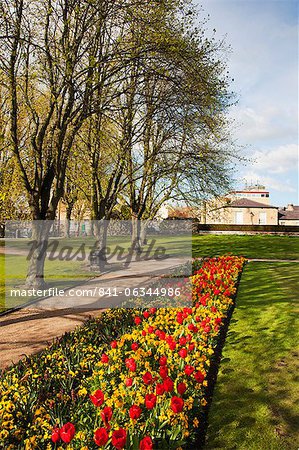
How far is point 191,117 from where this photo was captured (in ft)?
55.4

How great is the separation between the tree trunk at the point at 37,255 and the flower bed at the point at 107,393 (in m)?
7.26

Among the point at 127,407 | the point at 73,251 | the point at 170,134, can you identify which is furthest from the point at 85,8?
the point at 73,251

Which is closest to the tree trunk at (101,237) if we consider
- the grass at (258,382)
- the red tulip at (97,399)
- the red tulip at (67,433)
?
the grass at (258,382)

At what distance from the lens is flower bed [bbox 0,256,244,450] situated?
350cm

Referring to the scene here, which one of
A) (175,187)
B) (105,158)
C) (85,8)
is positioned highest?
(85,8)

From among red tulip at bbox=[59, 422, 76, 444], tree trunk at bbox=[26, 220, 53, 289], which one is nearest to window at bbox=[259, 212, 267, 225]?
tree trunk at bbox=[26, 220, 53, 289]

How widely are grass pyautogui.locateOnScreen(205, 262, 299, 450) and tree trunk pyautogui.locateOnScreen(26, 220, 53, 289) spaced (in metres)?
7.18

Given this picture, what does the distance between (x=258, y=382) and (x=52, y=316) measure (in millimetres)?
6096

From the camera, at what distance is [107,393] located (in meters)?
4.62

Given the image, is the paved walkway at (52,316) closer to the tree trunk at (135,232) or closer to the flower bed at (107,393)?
the flower bed at (107,393)

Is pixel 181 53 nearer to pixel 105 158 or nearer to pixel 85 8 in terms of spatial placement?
pixel 85 8

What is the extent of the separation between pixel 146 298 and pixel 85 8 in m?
9.56

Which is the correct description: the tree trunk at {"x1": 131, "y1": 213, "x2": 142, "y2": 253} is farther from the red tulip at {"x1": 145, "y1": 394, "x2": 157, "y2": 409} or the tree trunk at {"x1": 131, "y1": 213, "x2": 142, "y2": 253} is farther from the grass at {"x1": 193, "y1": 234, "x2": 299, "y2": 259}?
the red tulip at {"x1": 145, "y1": 394, "x2": 157, "y2": 409}

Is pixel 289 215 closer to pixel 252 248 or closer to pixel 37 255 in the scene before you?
pixel 252 248
